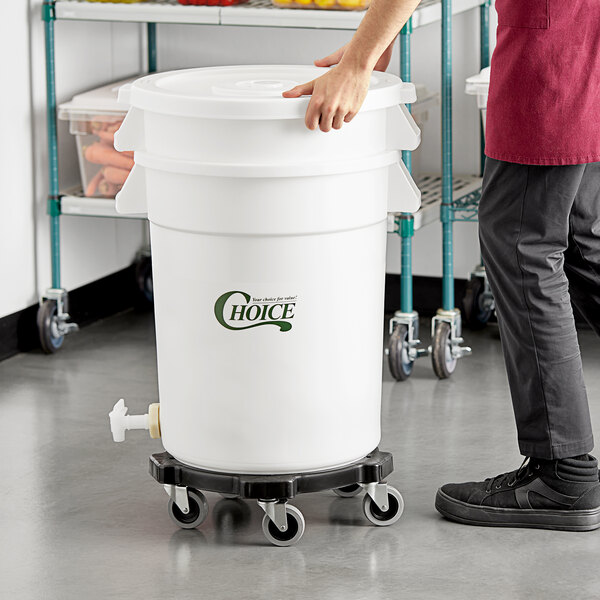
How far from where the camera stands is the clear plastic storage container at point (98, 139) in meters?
3.19

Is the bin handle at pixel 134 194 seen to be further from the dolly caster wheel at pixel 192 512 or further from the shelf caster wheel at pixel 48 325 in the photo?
the shelf caster wheel at pixel 48 325

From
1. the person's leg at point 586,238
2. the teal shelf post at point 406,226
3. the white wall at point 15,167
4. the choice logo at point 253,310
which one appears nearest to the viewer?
the choice logo at point 253,310

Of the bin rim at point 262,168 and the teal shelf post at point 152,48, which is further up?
the teal shelf post at point 152,48

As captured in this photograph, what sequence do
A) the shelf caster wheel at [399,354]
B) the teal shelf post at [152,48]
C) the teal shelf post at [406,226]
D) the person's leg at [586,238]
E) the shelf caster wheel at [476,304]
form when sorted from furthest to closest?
1. the teal shelf post at [152,48]
2. the shelf caster wheel at [476,304]
3. the shelf caster wheel at [399,354]
4. the teal shelf post at [406,226]
5. the person's leg at [586,238]

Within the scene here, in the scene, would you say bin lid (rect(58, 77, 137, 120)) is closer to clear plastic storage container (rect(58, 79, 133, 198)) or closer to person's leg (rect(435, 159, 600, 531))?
clear plastic storage container (rect(58, 79, 133, 198))

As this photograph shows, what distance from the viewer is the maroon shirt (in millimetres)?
1918

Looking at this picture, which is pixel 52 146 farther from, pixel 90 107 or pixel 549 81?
pixel 549 81

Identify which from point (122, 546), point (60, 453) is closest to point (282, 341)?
point (122, 546)

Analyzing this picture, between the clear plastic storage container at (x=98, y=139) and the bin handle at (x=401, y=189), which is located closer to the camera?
the bin handle at (x=401, y=189)

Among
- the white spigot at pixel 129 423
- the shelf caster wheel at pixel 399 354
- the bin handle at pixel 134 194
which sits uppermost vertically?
the bin handle at pixel 134 194

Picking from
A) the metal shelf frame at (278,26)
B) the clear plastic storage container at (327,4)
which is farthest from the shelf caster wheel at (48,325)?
the clear plastic storage container at (327,4)

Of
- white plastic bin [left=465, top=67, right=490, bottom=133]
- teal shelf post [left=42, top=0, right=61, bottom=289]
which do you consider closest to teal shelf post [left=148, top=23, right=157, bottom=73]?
teal shelf post [left=42, top=0, right=61, bottom=289]

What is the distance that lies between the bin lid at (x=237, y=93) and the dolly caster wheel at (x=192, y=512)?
2.23 ft

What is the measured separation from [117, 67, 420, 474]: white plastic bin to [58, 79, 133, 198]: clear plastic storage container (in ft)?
3.67
